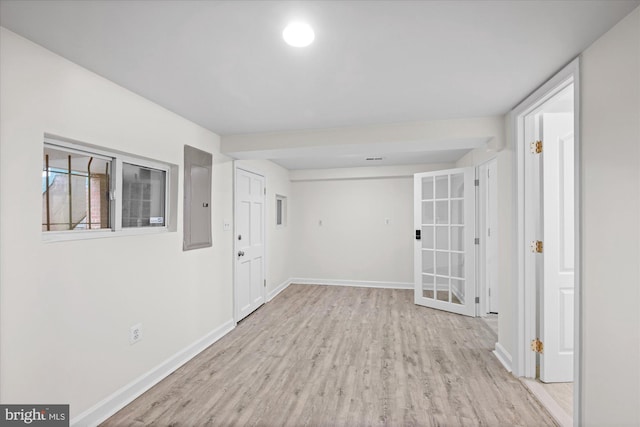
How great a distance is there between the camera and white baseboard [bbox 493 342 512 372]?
258 centimetres

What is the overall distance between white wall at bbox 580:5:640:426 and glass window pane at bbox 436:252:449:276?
8.34 ft

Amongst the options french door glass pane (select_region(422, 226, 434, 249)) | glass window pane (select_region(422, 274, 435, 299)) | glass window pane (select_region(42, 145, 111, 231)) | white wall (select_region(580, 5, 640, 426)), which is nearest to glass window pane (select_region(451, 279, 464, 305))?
glass window pane (select_region(422, 274, 435, 299))

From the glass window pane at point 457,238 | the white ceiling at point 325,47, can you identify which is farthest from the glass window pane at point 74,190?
the glass window pane at point 457,238

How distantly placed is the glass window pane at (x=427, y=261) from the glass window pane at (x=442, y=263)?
98 millimetres

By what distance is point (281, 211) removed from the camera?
5797mm

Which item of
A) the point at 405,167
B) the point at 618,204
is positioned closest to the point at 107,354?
the point at 618,204

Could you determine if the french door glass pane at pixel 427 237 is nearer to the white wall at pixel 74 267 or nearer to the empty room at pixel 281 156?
the empty room at pixel 281 156

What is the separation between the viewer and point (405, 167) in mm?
5270

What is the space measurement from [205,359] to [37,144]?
7.05ft

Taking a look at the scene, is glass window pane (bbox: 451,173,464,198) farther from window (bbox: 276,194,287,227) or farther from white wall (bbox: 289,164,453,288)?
window (bbox: 276,194,287,227)

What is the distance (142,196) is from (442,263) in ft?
12.4

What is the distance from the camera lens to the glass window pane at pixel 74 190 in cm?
175

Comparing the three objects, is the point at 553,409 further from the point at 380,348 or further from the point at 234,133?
the point at 234,133
